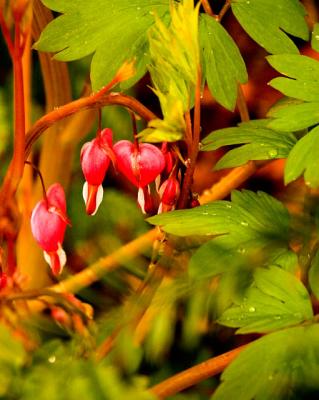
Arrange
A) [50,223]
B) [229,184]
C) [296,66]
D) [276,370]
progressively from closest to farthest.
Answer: [276,370] < [296,66] < [50,223] < [229,184]

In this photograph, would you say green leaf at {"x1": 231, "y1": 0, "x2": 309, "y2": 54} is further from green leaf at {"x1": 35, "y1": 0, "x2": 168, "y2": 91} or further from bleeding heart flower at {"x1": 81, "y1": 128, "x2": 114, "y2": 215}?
bleeding heart flower at {"x1": 81, "y1": 128, "x2": 114, "y2": 215}

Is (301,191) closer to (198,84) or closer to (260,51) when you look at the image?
(198,84)

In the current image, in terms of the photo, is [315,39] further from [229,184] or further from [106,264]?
[106,264]

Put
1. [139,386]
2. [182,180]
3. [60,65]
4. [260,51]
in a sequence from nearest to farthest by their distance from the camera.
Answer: [139,386] < [182,180] < [60,65] < [260,51]

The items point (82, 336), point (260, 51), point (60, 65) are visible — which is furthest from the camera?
point (260, 51)

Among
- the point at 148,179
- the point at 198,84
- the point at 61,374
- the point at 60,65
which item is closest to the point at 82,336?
the point at 61,374

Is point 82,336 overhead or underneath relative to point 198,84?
underneath

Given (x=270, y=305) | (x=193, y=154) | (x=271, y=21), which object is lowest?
(x=270, y=305)

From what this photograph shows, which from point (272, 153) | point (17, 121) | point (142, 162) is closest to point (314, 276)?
point (272, 153)
